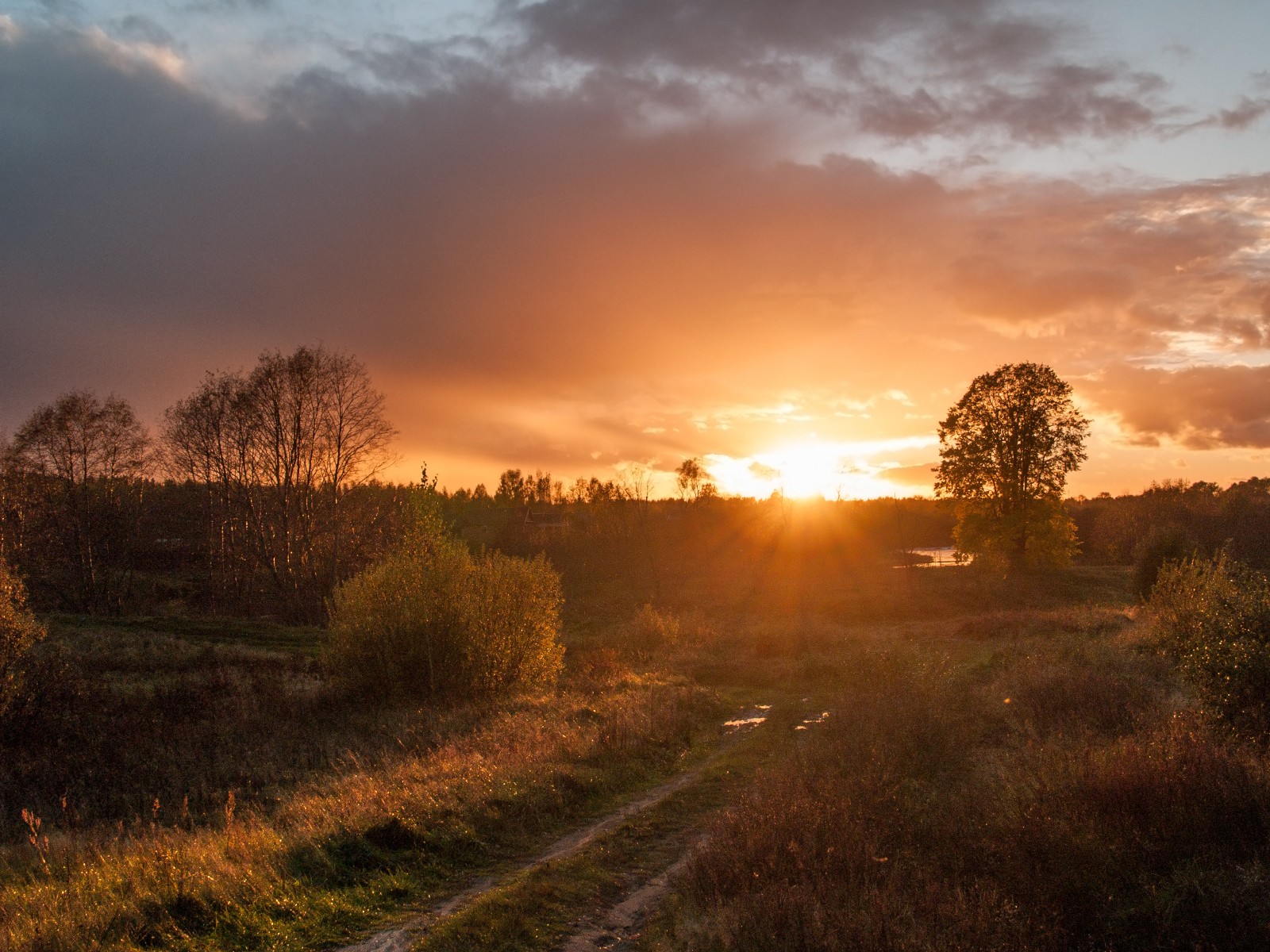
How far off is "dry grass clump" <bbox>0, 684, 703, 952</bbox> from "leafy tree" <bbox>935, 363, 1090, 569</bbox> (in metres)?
38.0

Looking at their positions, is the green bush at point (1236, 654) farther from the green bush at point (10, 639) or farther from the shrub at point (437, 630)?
the green bush at point (10, 639)

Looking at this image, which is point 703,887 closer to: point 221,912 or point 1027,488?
point 221,912

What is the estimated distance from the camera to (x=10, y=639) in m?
21.3

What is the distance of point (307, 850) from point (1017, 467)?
Result: 47737 mm

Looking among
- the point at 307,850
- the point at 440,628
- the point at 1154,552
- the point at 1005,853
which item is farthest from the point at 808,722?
the point at 1154,552

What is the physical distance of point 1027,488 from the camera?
159 feet

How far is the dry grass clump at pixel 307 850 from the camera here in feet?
26.8

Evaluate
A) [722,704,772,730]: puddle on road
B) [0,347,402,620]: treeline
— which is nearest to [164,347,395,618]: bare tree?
[0,347,402,620]: treeline

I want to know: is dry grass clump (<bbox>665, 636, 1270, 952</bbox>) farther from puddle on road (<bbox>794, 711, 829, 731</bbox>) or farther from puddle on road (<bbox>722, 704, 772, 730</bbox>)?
puddle on road (<bbox>722, 704, 772, 730</bbox>)

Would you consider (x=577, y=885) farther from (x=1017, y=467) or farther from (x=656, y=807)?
(x=1017, y=467)

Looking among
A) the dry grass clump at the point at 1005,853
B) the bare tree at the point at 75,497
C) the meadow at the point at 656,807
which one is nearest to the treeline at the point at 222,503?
the bare tree at the point at 75,497

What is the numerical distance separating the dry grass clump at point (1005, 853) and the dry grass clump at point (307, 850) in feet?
12.6

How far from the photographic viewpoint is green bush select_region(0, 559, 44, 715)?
21000 millimetres

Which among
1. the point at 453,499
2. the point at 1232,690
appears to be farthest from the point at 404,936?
the point at 453,499
